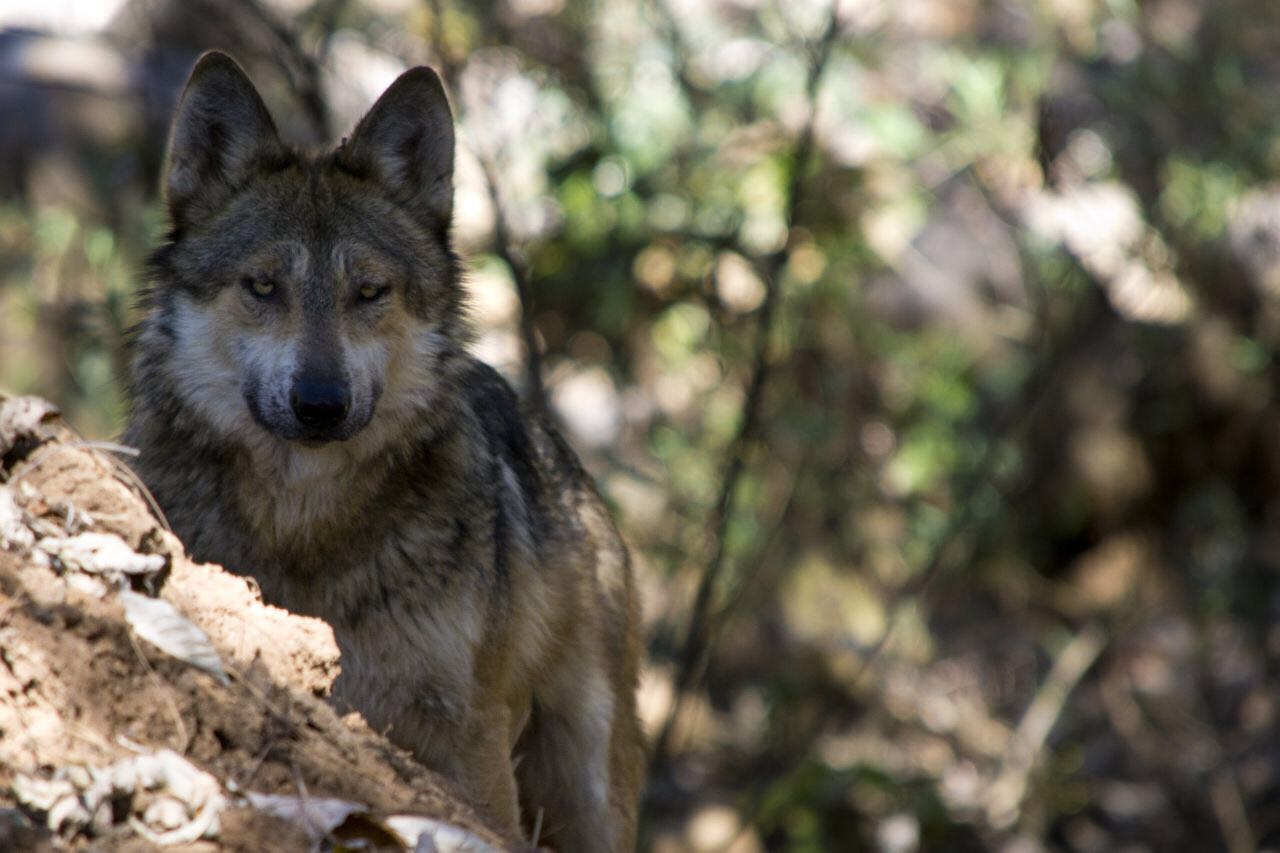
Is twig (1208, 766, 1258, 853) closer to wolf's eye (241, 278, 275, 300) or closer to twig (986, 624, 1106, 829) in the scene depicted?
twig (986, 624, 1106, 829)

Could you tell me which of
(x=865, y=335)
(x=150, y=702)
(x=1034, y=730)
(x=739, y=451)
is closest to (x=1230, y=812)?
(x=1034, y=730)

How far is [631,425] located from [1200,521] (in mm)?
→ 4810

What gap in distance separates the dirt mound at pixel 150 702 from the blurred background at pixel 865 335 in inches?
177

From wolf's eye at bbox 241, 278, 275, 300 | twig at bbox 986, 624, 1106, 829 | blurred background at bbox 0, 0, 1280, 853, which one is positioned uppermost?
wolf's eye at bbox 241, 278, 275, 300

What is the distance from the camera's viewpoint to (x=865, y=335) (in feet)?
33.0

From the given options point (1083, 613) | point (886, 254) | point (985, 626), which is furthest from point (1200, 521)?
point (886, 254)

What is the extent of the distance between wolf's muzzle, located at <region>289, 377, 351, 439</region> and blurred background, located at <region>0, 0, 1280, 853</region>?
11.5ft

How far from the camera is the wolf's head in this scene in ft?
14.8

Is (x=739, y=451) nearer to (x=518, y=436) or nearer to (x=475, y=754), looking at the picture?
(x=518, y=436)

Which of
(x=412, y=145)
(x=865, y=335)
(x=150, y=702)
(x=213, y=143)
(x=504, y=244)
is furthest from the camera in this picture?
(x=865, y=335)

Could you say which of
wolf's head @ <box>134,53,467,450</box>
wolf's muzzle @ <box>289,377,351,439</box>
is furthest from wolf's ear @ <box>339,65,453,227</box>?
wolf's muzzle @ <box>289,377,351,439</box>

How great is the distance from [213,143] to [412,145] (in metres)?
0.66

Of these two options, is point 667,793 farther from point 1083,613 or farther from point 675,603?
point 1083,613

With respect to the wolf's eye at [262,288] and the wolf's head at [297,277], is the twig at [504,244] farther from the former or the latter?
the wolf's eye at [262,288]
